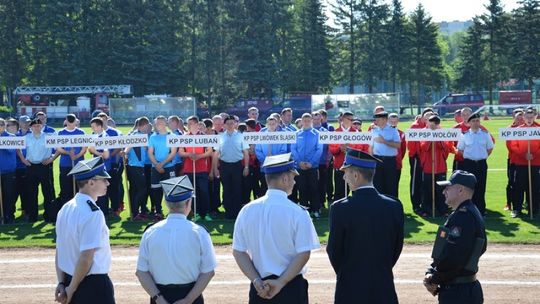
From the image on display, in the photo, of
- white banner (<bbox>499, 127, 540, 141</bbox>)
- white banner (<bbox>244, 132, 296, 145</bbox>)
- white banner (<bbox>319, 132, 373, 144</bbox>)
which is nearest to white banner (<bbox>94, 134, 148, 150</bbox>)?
white banner (<bbox>244, 132, 296, 145</bbox>)

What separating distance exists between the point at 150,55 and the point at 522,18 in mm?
39332

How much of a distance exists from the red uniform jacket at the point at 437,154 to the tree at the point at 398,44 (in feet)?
223

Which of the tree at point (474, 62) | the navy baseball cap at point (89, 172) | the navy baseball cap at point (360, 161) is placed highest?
the tree at point (474, 62)

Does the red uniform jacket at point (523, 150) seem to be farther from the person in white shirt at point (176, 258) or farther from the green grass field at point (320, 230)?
the person in white shirt at point (176, 258)

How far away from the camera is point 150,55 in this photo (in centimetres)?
7419

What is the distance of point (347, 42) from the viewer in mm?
86250

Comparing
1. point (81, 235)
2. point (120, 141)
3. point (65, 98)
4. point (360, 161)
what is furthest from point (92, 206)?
point (65, 98)

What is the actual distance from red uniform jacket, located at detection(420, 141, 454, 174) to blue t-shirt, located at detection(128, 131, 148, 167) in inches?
238

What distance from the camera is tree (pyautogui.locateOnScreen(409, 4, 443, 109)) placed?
82.8 metres

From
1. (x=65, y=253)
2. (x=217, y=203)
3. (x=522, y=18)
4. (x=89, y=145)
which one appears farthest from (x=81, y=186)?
(x=522, y=18)

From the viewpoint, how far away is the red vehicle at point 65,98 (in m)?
68.4

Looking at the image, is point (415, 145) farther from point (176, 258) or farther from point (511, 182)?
point (176, 258)

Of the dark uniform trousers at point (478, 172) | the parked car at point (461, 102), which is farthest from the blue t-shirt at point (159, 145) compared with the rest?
the parked car at point (461, 102)

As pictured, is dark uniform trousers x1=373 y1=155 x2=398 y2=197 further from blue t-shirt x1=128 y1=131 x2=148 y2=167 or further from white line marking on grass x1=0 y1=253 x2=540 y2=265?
blue t-shirt x1=128 y1=131 x2=148 y2=167
